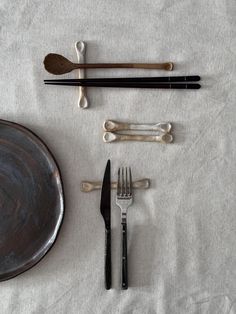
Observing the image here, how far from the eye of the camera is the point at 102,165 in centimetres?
77

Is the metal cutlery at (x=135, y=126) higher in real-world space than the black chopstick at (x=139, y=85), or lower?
lower

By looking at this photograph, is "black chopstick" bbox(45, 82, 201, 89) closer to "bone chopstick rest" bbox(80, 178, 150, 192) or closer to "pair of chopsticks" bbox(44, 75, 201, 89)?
"pair of chopsticks" bbox(44, 75, 201, 89)

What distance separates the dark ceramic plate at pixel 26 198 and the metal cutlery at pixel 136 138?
0.37 ft

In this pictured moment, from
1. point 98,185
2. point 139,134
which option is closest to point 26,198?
point 98,185

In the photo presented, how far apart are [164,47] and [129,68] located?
83 mm

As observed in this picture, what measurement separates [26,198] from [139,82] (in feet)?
1.01

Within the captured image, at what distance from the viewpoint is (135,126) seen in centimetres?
77

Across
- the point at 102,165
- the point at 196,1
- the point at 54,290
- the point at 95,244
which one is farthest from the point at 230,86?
the point at 54,290

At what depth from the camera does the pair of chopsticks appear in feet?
2.51

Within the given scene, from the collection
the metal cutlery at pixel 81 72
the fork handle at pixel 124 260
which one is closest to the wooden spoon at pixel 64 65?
the metal cutlery at pixel 81 72

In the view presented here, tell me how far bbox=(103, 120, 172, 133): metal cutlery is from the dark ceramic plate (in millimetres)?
124

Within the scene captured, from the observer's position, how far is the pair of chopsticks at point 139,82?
2.51 ft

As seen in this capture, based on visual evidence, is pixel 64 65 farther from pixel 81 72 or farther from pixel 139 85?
pixel 139 85

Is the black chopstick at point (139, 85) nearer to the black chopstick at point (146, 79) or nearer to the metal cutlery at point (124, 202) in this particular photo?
the black chopstick at point (146, 79)
